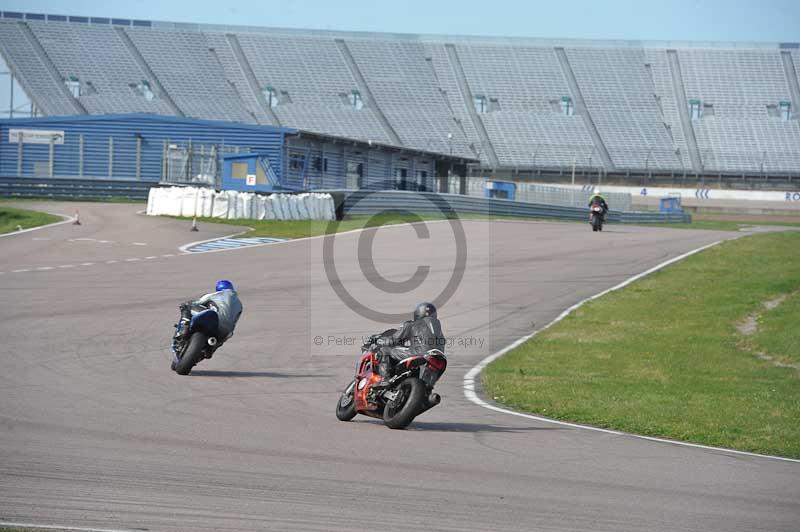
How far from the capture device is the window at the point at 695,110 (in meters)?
78.7

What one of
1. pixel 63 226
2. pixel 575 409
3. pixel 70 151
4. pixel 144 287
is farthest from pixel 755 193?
pixel 575 409

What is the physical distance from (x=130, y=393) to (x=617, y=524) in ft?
20.1

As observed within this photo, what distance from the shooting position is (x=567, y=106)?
79.3m

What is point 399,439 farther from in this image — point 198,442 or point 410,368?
point 198,442

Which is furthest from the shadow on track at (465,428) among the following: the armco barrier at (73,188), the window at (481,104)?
the window at (481,104)

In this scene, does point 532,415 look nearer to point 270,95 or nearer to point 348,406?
point 348,406

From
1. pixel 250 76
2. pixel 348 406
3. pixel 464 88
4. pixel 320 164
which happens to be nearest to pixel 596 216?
pixel 320 164

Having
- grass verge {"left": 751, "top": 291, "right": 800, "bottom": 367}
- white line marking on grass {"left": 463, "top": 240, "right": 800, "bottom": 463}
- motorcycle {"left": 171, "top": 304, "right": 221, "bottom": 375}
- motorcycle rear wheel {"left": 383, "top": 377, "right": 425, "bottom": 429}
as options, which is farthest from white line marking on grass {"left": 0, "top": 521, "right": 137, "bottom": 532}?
grass verge {"left": 751, "top": 291, "right": 800, "bottom": 367}

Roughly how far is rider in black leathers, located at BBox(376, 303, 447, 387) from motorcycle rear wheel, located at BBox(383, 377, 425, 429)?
0.24 meters

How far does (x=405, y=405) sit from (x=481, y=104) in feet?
232

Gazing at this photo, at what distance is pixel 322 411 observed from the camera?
10852 mm

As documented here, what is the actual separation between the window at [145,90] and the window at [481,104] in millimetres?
23988

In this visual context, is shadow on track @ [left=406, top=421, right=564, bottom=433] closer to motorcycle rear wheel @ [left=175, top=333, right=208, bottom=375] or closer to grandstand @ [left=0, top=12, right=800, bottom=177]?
motorcycle rear wheel @ [left=175, top=333, right=208, bottom=375]

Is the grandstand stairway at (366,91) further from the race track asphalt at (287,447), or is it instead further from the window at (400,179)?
the race track asphalt at (287,447)
